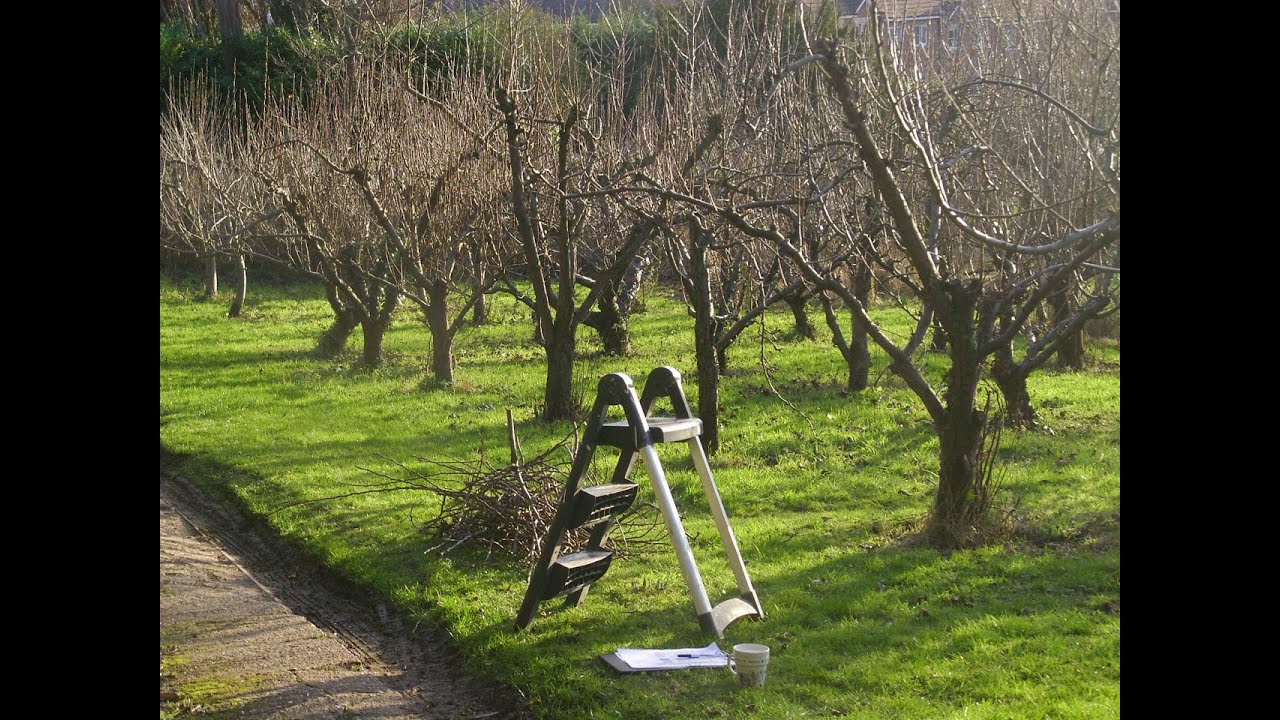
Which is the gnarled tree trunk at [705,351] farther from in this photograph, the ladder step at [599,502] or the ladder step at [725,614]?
the ladder step at [725,614]

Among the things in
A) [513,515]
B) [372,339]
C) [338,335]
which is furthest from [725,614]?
[338,335]

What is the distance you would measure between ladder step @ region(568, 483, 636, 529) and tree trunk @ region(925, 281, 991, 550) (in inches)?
88.4

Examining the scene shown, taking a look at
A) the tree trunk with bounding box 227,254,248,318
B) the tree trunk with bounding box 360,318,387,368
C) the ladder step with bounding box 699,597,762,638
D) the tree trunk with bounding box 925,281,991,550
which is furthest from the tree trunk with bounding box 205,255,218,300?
the ladder step with bounding box 699,597,762,638

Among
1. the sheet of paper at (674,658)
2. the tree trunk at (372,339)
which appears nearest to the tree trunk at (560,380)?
the tree trunk at (372,339)

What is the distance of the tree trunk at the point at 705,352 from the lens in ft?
33.0

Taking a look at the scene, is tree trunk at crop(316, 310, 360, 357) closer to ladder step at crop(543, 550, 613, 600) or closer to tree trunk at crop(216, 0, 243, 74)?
tree trunk at crop(216, 0, 243, 74)

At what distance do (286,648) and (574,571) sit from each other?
5.21 feet

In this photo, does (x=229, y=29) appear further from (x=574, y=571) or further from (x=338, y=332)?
(x=574, y=571)

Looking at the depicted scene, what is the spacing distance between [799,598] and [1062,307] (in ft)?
22.3

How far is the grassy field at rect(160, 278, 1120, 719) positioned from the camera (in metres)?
4.95

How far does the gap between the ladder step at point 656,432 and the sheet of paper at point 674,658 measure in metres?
0.95
